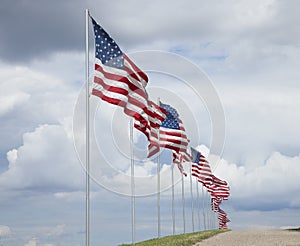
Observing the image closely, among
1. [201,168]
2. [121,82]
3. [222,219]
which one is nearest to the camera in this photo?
[121,82]

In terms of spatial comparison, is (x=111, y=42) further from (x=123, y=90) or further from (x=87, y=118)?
(x=87, y=118)

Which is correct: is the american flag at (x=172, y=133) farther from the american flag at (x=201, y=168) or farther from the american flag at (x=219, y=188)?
the american flag at (x=219, y=188)

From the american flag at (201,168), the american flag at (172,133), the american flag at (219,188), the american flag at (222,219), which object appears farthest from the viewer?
the american flag at (222,219)

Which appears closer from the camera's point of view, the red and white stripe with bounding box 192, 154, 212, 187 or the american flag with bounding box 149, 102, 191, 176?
the american flag with bounding box 149, 102, 191, 176

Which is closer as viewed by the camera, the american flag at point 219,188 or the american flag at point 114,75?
the american flag at point 114,75

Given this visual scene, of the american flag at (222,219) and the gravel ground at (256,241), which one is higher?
the american flag at (222,219)

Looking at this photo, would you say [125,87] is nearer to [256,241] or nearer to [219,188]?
[256,241]

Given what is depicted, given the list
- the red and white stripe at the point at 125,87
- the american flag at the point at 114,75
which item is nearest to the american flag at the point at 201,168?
the red and white stripe at the point at 125,87

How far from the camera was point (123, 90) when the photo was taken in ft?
66.6

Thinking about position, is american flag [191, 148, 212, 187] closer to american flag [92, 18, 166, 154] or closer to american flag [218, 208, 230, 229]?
american flag [92, 18, 166, 154]

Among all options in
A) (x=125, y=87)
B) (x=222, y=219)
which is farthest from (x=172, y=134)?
(x=222, y=219)

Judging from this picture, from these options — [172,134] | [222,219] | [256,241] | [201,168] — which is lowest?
[256,241]

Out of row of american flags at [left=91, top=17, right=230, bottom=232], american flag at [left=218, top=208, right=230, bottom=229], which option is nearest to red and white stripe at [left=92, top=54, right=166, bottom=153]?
row of american flags at [left=91, top=17, right=230, bottom=232]

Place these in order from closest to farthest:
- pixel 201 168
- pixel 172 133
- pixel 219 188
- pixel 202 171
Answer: pixel 172 133
pixel 202 171
pixel 201 168
pixel 219 188
